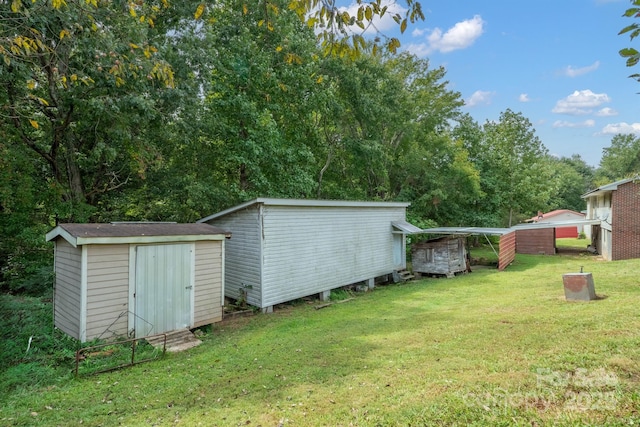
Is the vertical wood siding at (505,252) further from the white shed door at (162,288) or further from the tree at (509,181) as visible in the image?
the white shed door at (162,288)

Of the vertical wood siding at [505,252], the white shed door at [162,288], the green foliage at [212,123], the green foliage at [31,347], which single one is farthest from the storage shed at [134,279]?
the vertical wood siding at [505,252]

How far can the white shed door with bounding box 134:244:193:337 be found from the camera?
6953 millimetres

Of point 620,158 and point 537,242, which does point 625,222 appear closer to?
point 537,242

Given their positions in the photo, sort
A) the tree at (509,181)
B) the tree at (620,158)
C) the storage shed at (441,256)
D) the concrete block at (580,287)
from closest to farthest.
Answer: the concrete block at (580,287) → the storage shed at (441,256) → the tree at (509,181) → the tree at (620,158)

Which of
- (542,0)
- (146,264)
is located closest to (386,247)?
(146,264)

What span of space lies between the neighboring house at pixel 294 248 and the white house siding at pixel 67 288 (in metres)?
4.18

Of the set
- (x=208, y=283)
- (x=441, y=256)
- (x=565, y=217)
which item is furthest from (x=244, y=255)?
(x=565, y=217)

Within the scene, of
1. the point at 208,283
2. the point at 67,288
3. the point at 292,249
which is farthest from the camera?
the point at 292,249

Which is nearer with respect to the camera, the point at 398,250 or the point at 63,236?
the point at 63,236

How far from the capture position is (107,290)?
21.4 feet

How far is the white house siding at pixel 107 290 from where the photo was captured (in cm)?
633

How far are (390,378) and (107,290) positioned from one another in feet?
17.7

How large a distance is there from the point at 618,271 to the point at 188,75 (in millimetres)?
16534

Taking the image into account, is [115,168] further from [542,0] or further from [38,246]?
[542,0]
